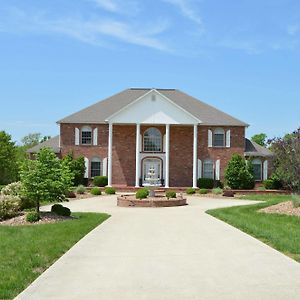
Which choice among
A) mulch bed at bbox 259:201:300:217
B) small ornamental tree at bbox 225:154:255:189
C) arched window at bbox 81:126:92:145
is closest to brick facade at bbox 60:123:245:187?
arched window at bbox 81:126:92:145

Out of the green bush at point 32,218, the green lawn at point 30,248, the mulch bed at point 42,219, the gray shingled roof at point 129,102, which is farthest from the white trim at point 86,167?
the green lawn at point 30,248

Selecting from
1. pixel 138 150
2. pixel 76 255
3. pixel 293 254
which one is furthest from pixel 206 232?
pixel 138 150

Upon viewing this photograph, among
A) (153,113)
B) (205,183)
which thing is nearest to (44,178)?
(153,113)

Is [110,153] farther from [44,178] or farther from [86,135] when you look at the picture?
[44,178]

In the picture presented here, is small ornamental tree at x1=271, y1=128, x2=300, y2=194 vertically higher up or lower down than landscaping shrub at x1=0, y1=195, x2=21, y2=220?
higher up

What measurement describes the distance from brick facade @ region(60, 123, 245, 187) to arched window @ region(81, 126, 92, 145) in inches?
13.2

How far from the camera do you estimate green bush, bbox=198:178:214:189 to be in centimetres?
4512

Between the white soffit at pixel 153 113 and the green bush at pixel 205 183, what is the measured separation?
5.15 metres

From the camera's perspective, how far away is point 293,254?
11016mm

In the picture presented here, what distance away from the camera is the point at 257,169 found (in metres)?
46.7

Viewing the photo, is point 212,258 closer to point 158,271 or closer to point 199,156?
point 158,271

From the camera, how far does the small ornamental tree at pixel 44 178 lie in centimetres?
1897

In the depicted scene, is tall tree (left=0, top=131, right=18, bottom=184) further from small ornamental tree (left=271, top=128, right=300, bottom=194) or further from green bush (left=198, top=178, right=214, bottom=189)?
small ornamental tree (left=271, top=128, right=300, bottom=194)

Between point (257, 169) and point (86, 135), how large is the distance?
1593cm
